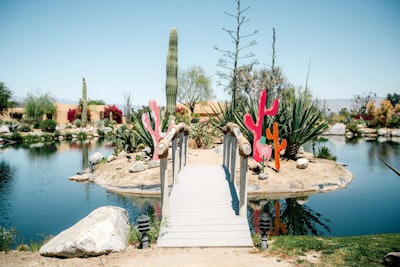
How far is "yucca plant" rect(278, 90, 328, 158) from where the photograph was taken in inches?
527

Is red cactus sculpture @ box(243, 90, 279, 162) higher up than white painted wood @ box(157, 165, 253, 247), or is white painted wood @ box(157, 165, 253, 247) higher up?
red cactus sculpture @ box(243, 90, 279, 162)

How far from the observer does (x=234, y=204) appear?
7293mm

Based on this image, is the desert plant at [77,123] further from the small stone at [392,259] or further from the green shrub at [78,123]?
the small stone at [392,259]

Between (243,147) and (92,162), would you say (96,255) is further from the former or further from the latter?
(92,162)

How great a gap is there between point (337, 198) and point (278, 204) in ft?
7.11

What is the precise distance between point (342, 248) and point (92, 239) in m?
4.23

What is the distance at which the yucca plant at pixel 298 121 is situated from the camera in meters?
13.4

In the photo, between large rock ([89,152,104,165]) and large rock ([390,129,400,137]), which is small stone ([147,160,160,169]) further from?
large rock ([390,129,400,137])

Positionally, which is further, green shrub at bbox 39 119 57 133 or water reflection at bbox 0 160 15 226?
green shrub at bbox 39 119 57 133

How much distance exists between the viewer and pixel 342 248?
561cm

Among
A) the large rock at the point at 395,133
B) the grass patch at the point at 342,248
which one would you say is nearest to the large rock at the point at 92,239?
the grass patch at the point at 342,248

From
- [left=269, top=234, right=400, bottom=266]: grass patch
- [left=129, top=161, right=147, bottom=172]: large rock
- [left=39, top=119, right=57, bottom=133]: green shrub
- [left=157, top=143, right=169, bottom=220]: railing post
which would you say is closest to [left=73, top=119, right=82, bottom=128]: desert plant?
[left=39, top=119, right=57, bottom=133]: green shrub

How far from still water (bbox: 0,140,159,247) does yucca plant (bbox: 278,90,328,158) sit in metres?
6.20

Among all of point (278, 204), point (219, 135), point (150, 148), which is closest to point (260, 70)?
point (219, 135)
